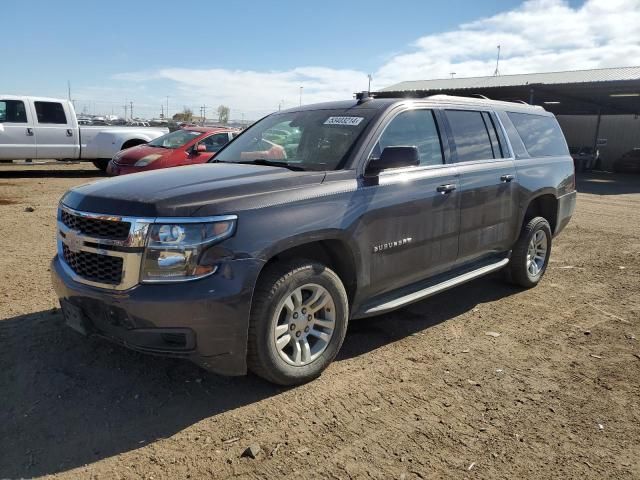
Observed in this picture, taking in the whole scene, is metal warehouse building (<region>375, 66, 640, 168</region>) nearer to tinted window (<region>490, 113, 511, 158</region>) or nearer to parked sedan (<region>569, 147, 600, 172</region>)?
parked sedan (<region>569, 147, 600, 172</region>)

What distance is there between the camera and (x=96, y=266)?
3.13 metres

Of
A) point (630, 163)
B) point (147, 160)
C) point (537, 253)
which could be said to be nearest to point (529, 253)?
point (537, 253)

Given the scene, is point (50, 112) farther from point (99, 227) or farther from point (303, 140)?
point (99, 227)

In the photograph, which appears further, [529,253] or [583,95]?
[583,95]

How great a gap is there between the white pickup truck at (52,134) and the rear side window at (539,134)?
12.3 meters

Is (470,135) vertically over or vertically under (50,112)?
under

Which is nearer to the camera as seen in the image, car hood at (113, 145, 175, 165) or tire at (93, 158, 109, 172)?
car hood at (113, 145, 175, 165)

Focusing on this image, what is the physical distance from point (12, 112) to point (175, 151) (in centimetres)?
597

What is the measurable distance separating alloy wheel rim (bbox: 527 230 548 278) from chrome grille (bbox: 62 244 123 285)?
13.8 ft

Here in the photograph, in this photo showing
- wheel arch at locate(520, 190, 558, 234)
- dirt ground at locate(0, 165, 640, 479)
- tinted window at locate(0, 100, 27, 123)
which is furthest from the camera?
tinted window at locate(0, 100, 27, 123)

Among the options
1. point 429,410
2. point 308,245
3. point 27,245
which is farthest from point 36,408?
point 27,245

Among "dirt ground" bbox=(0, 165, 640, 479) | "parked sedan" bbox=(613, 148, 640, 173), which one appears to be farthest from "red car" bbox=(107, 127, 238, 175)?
"parked sedan" bbox=(613, 148, 640, 173)

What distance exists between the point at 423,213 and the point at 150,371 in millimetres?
2323

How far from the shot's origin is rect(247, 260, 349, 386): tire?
3145 millimetres
